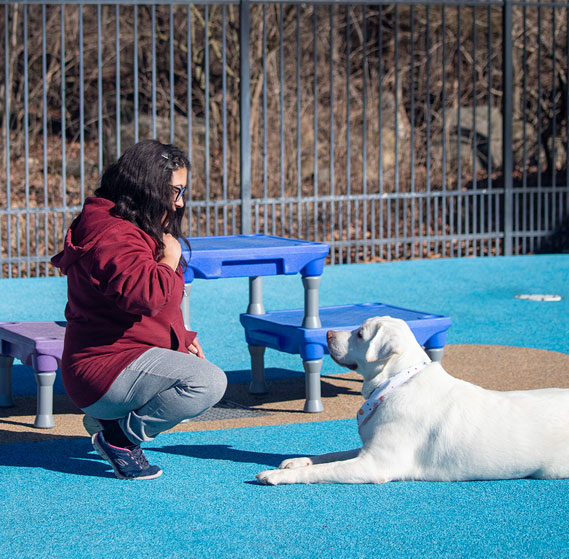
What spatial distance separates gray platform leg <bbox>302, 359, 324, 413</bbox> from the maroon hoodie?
4.83 feet

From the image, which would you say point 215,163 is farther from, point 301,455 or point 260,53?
point 301,455

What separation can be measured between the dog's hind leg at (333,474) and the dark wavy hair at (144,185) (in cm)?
112

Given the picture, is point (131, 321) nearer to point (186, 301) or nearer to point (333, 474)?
point (333, 474)

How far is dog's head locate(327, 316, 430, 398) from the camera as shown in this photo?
434cm

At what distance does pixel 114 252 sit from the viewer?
4.03 meters

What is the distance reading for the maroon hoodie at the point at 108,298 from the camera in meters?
4.01

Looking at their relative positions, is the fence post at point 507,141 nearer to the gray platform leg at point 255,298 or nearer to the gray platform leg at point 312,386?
the gray platform leg at point 255,298

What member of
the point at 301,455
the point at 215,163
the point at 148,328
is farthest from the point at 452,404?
the point at 215,163

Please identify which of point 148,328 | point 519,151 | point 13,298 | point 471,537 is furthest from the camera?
point 519,151

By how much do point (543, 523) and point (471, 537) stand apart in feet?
1.16

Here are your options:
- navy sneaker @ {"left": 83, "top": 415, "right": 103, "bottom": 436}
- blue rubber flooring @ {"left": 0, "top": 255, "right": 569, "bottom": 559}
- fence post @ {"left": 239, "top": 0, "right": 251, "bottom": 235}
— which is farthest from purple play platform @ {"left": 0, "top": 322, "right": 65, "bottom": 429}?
fence post @ {"left": 239, "top": 0, "right": 251, "bottom": 235}

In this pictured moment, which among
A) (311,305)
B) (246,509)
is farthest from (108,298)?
(311,305)

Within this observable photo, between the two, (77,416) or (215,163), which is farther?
(215,163)

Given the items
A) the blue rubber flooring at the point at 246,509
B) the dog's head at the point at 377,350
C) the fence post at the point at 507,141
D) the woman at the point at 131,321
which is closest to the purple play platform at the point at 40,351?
the blue rubber flooring at the point at 246,509
